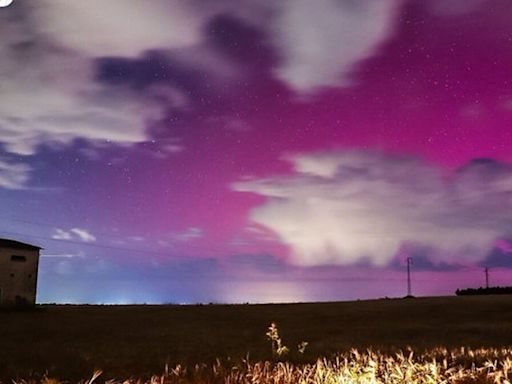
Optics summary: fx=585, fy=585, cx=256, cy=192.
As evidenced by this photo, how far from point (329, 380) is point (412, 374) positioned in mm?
635

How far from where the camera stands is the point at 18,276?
5494cm

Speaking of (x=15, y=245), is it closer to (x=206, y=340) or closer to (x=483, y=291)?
(x=206, y=340)

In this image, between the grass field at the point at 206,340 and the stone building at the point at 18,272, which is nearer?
the grass field at the point at 206,340

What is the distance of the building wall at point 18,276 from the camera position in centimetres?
5341

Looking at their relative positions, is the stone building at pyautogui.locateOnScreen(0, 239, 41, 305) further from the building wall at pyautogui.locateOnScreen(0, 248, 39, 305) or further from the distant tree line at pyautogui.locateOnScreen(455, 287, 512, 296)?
the distant tree line at pyautogui.locateOnScreen(455, 287, 512, 296)

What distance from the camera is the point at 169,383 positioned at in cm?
436

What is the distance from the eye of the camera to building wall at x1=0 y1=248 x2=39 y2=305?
5341 cm

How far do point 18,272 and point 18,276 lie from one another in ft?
1.29

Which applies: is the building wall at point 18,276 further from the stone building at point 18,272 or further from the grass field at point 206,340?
the grass field at point 206,340

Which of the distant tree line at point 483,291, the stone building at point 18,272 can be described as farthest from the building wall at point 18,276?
the distant tree line at point 483,291

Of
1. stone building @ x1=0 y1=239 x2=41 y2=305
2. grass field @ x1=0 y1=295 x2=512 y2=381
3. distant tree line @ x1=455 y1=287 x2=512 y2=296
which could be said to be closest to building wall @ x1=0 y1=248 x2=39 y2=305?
stone building @ x1=0 y1=239 x2=41 y2=305

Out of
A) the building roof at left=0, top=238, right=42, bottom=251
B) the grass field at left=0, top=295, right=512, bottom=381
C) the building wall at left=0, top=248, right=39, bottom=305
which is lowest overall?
the grass field at left=0, top=295, right=512, bottom=381

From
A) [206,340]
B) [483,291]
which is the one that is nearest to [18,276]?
[206,340]

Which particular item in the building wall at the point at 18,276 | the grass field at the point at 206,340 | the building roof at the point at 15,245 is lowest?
the grass field at the point at 206,340
